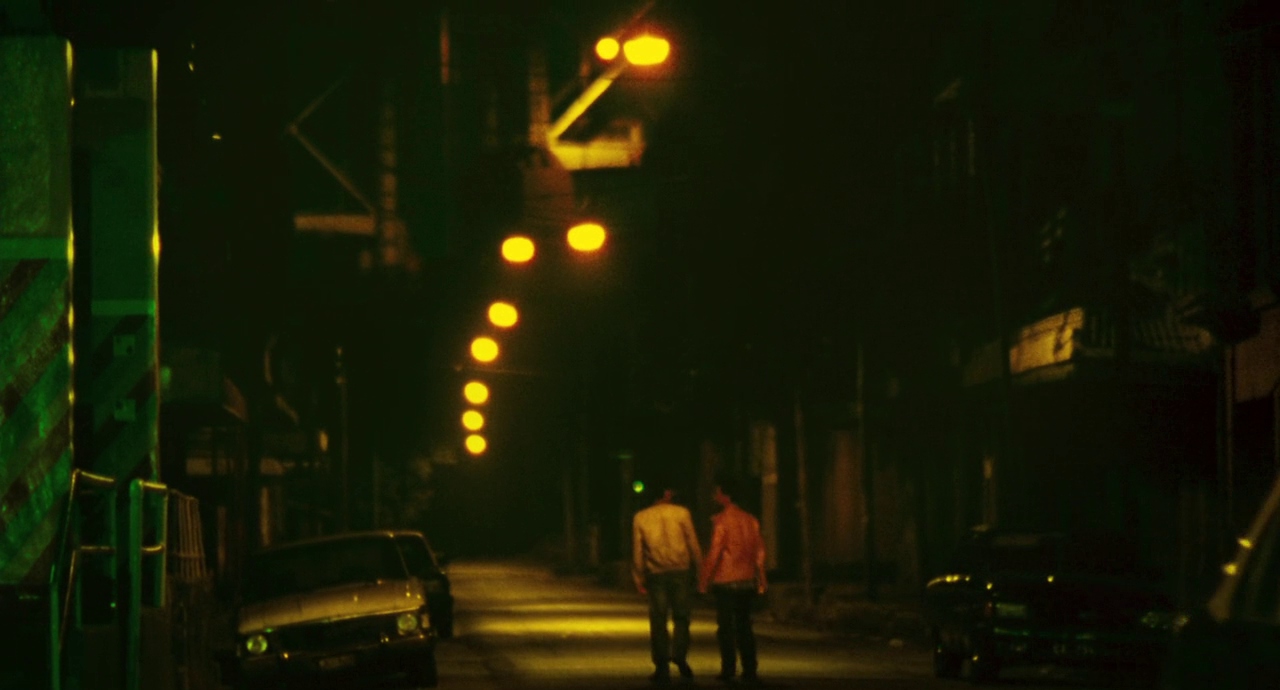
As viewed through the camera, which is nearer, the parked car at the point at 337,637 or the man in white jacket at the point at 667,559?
the parked car at the point at 337,637

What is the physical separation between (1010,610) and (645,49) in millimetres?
9808

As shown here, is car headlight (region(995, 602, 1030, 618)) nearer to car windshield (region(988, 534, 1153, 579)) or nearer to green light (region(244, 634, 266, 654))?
car windshield (region(988, 534, 1153, 579))

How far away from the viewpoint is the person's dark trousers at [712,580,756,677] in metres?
19.6

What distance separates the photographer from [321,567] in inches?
832

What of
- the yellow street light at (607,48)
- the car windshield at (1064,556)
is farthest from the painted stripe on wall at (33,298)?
the yellow street light at (607,48)

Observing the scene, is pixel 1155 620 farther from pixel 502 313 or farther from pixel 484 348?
pixel 484 348

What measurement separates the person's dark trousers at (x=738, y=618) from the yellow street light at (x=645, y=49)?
9.16 m

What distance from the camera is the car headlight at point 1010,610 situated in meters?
19.9

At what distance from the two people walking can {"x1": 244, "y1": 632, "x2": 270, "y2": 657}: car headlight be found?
11.4ft

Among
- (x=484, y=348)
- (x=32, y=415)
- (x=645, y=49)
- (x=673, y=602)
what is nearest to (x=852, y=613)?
(x=645, y=49)

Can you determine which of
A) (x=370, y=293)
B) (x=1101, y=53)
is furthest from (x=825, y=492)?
(x=1101, y=53)

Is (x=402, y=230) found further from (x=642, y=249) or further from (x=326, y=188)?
(x=642, y=249)

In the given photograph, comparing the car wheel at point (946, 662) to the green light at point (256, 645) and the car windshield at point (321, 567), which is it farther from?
the green light at point (256, 645)

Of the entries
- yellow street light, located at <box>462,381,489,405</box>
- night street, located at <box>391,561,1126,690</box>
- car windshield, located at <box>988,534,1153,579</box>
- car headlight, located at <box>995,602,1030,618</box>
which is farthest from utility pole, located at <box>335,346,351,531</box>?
car headlight, located at <box>995,602,1030,618</box>
